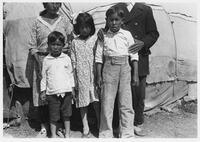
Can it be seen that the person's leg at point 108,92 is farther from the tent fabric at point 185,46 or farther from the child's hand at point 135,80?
the tent fabric at point 185,46

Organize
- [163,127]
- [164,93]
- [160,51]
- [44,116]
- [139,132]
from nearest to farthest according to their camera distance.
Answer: [139,132], [44,116], [163,127], [160,51], [164,93]

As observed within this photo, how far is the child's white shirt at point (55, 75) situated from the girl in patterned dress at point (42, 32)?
20cm

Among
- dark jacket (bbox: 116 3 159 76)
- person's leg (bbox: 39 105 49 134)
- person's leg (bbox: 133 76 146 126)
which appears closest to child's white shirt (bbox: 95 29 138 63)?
dark jacket (bbox: 116 3 159 76)

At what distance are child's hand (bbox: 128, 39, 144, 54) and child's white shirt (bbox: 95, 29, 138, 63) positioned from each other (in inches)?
1.2

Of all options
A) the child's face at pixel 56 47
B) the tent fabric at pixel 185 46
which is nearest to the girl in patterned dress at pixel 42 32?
the child's face at pixel 56 47

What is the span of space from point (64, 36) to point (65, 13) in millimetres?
770

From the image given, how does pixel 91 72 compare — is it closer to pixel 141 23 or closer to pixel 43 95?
pixel 43 95


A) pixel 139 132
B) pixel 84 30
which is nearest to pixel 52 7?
pixel 84 30

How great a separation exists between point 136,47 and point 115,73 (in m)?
0.37

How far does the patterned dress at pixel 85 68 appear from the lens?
3691 mm

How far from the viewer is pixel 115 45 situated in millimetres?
3500

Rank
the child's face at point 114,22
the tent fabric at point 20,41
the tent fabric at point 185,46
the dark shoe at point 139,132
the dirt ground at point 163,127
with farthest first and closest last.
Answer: the tent fabric at point 185,46, the tent fabric at point 20,41, the dirt ground at point 163,127, the dark shoe at point 139,132, the child's face at point 114,22

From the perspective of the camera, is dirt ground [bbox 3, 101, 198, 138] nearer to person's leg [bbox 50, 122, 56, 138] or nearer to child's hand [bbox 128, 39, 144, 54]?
person's leg [bbox 50, 122, 56, 138]

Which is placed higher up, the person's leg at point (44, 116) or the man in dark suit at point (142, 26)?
the man in dark suit at point (142, 26)
